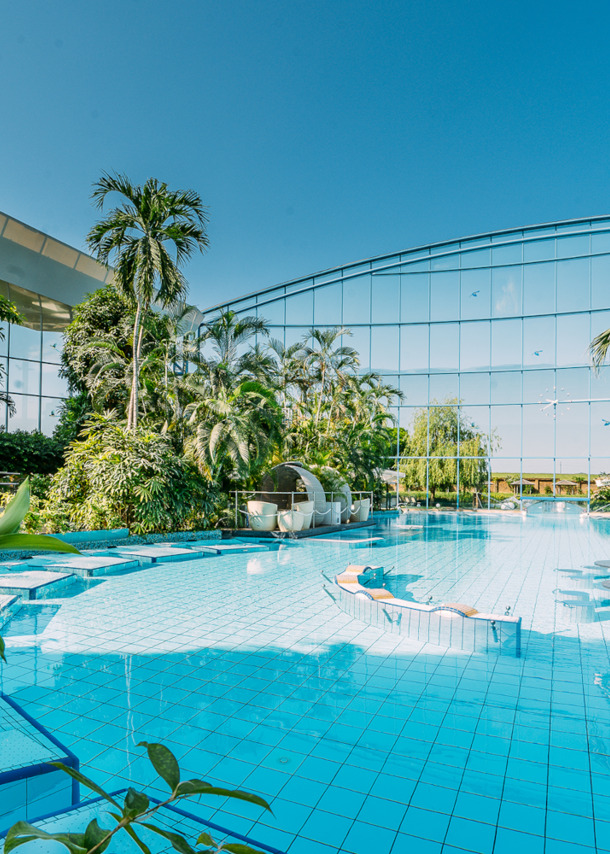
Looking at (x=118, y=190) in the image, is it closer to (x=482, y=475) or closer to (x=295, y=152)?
(x=295, y=152)

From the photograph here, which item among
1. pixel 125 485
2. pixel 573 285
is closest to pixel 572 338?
pixel 573 285

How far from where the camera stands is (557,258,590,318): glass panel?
23641 mm

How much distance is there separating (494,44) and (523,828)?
19005mm

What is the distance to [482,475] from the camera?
25.5 metres

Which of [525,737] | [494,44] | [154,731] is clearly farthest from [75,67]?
[525,737]

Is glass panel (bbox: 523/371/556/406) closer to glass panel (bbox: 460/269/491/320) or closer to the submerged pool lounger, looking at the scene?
glass panel (bbox: 460/269/491/320)

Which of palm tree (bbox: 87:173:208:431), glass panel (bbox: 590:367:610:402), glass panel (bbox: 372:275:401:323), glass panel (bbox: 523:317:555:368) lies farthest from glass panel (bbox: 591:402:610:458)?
palm tree (bbox: 87:173:208:431)

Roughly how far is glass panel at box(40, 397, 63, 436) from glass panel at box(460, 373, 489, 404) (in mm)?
16608

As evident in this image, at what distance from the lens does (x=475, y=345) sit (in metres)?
25.2

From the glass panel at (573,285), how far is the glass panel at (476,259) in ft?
9.63

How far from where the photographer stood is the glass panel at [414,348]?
84.4 feet

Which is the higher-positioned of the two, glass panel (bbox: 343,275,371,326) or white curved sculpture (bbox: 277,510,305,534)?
glass panel (bbox: 343,275,371,326)

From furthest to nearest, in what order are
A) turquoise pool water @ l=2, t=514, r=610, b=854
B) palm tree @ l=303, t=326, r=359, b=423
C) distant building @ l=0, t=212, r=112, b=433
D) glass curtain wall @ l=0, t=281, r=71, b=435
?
palm tree @ l=303, t=326, r=359, b=423 → glass curtain wall @ l=0, t=281, r=71, b=435 → distant building @ l=0, t=212, r=112, b=433 → turquoise pool water @ l=2, t=514, r=610, b=854

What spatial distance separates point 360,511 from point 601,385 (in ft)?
38.2
